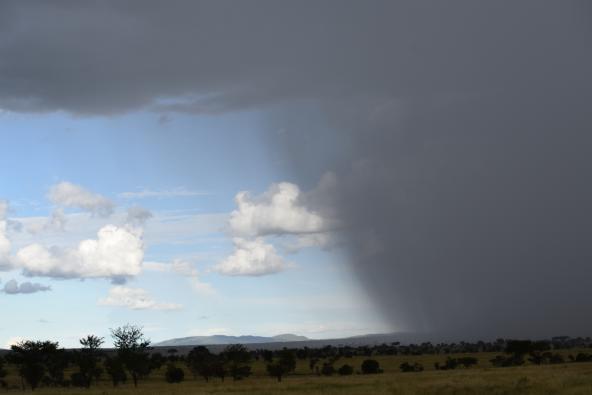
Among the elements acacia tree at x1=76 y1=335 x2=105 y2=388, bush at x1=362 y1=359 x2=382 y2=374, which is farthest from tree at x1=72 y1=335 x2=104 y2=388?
bush at x1=362 y1=359 x2=382 y2=374

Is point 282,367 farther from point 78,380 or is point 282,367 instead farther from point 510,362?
point 510,362

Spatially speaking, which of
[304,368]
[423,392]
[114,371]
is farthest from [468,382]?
[304,368]

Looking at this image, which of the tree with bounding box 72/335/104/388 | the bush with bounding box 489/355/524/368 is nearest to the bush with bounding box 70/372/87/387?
the tree with bounding box 72/335/104/388

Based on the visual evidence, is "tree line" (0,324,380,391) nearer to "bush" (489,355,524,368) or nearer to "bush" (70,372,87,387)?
"bush" (70,372,87,387)

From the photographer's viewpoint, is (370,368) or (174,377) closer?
(174,377)

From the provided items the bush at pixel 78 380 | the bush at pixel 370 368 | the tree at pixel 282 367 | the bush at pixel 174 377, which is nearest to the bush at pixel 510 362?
the bush at pixel 370 368

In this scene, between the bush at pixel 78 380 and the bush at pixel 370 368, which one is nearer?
the bush at pixel 78 380

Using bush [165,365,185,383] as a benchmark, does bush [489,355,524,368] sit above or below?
below

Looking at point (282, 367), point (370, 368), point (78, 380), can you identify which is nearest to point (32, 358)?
point (78, 380)

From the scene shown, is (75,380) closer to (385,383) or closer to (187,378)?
(187,378)

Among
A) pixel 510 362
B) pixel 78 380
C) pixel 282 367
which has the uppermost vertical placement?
pixel 282 367

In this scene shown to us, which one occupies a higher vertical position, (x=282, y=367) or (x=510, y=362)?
(x=282, y=367)

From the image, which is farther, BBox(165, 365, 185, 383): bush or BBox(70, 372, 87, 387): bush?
BBox(165, 365, 185, 383): bush

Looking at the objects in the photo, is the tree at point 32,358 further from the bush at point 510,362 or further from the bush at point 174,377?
the bush at point 510,362
